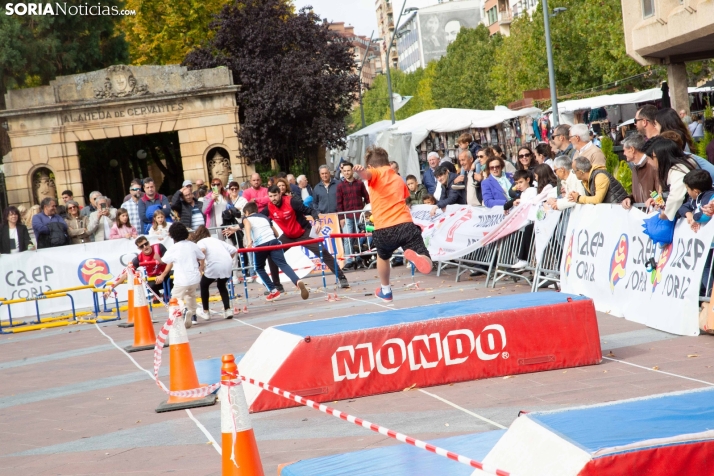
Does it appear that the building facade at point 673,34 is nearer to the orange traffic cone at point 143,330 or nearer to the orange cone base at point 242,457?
the orange traffic cone at point 143,330

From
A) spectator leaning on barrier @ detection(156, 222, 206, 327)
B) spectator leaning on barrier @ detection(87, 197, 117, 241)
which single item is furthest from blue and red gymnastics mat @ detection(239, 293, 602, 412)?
spectator leaning on barrier @ detection(87, 197, 117, 241)

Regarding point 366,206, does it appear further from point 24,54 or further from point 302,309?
point 24,54

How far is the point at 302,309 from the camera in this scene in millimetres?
14359

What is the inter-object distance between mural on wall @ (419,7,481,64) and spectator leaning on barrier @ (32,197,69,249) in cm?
11502

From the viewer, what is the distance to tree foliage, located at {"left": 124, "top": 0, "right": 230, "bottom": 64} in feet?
141

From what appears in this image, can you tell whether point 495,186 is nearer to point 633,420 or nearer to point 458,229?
point 458,229

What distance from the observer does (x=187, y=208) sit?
19219mm

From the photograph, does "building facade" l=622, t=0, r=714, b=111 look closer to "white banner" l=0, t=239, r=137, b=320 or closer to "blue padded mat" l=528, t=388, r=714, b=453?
"white banner" l=0, t=239, r=137, b=320

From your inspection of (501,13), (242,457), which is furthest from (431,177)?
(501,13)

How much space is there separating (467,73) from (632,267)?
211 ft

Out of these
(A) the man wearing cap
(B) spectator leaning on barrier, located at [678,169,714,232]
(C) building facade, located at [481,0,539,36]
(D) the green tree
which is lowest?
(B) spectator leaning on barrier, located at [678,169,714,232]

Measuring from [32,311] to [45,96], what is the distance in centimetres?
1342

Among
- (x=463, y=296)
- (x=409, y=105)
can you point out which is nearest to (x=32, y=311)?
(x=463, y=296)

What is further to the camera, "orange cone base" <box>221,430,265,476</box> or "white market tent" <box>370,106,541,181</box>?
"white market tent" <box>370,106,541,181</box>
